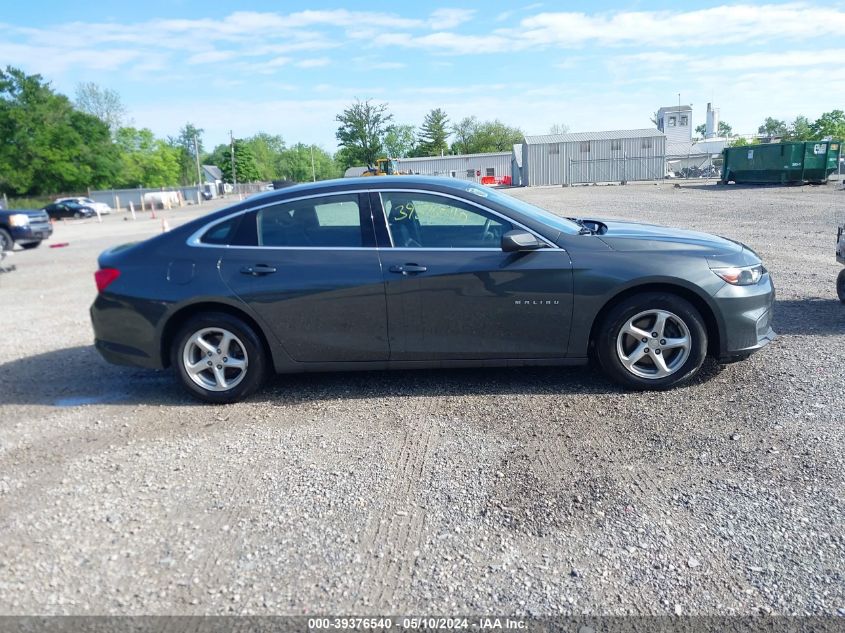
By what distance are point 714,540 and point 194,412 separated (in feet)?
11.8

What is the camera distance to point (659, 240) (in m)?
4.94

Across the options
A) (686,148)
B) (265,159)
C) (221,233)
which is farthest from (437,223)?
(265,159)

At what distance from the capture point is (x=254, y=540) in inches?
125

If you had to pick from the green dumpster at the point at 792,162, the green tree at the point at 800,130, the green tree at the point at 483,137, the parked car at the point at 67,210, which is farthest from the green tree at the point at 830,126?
the parked car at the point at 67,210

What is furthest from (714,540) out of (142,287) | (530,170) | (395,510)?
(530,170)

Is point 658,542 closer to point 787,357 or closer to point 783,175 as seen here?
point 787,357

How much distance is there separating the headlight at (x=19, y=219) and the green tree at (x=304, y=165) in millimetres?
119454

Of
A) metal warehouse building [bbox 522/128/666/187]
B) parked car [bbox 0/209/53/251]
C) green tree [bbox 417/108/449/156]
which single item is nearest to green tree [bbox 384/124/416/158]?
green tree [bbox 417/108/449/156]

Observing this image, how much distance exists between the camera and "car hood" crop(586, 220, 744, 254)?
4.83 meters

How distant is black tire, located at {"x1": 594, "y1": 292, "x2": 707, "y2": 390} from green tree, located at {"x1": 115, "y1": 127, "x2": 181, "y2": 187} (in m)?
99.4

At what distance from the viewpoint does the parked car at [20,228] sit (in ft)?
54.6

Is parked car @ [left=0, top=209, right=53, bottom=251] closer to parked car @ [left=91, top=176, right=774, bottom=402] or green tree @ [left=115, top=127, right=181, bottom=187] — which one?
parked car @ [left=91, top=176, right=774, bottom=402]

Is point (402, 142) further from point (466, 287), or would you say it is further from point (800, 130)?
point (466, 287)

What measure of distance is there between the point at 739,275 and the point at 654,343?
0.79 m
